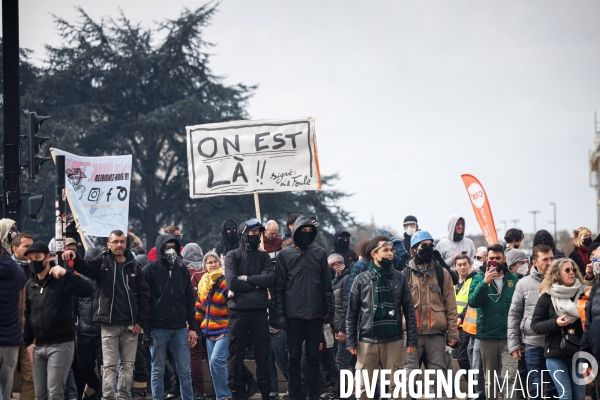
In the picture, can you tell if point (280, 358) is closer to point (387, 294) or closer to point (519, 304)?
point (387, 294)

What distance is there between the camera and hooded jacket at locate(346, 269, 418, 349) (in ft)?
34.5

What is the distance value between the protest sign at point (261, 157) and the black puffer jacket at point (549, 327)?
5.26 meters

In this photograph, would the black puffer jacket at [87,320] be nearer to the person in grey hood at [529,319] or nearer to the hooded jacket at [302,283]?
the hooded jacket at [302,283]

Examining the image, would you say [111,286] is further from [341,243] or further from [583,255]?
[583,255]

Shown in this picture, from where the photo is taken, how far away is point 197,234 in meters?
40.2

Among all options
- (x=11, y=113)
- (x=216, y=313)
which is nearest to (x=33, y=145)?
(x=11, y=113)

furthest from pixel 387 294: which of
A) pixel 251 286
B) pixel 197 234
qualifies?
pixel 197 234

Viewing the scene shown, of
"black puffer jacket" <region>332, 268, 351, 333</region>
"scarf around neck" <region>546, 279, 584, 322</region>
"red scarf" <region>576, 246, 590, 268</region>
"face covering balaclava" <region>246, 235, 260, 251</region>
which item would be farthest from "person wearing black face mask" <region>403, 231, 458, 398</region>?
"red scarf" <region>576, 246, 590, 268</region>

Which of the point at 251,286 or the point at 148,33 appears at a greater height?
the point at 148,33

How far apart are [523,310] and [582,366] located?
3.99 ft

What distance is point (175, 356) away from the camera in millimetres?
11984

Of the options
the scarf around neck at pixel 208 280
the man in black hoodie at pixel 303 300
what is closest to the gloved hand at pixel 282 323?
the man in black hoodie at pixel 303 300

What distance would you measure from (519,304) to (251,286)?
3256 mm

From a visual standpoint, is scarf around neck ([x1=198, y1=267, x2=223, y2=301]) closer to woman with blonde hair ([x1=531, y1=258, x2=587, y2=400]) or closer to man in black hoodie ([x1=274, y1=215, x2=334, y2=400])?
man in black hoodie ([x1=274, y1=215, x2=334, y2=400])
